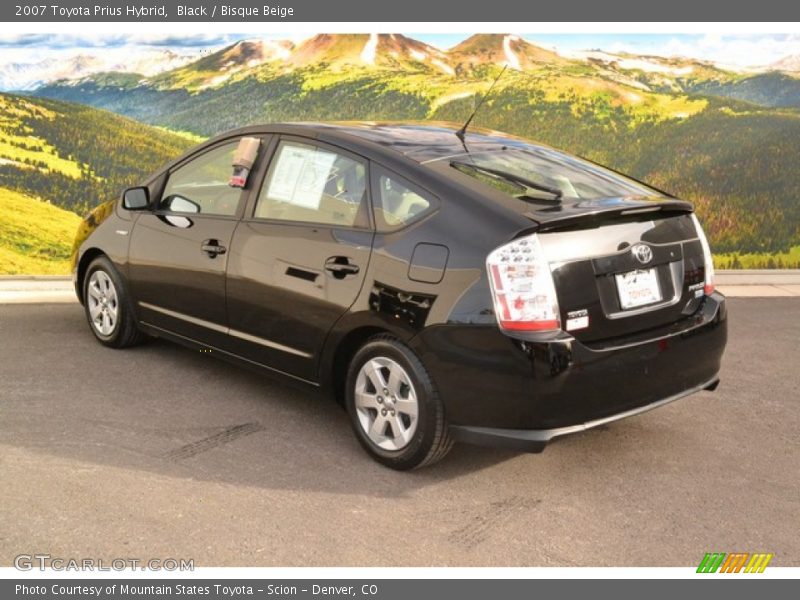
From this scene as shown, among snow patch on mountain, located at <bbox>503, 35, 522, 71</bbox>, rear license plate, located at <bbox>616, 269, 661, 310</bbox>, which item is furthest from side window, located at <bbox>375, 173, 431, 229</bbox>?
snow patch on mountain, located at <bbox>503, 35, 522, 71</bbox>

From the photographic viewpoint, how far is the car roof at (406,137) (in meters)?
4.79

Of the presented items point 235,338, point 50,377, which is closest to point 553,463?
point 235,338

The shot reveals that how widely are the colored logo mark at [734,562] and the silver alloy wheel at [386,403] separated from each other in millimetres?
1346

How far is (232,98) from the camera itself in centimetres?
1265

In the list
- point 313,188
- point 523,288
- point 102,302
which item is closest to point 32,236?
point 102,302

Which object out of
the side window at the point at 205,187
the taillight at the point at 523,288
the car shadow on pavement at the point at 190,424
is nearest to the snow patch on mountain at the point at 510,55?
the side window at the point at 205,187

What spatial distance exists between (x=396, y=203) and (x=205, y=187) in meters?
1.65

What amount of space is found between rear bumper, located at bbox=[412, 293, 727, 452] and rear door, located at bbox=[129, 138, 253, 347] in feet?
5.19

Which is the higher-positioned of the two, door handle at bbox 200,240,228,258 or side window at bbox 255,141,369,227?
side window at bbox 255,141,369,227

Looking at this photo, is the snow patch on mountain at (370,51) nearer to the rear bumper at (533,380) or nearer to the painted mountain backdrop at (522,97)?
the painted mountain backdrop at (522,97)

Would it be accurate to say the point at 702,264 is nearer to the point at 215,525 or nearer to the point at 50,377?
the point at 215,525

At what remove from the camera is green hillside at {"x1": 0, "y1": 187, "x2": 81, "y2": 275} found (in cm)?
930

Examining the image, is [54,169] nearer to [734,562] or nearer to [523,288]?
[523,288]

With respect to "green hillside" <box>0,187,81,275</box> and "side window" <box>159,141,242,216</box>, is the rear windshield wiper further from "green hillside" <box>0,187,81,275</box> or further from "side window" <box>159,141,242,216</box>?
"green hillside" <box>0,187,81,275</box>
